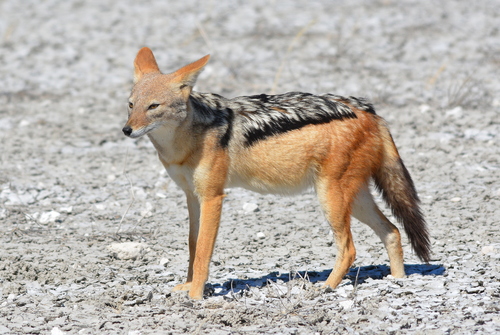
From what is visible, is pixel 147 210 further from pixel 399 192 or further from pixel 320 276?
Result: pixel 399 192

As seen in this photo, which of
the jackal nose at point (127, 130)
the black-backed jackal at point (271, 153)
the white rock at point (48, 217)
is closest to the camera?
the jackal nose at point (127, 130)

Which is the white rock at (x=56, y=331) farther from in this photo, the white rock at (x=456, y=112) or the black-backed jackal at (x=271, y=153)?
the white rock at (x=456, y=112)

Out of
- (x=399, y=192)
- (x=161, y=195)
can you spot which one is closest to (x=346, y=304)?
(x=399, y=192)

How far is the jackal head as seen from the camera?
15.9 ft

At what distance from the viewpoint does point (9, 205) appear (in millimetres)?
7281

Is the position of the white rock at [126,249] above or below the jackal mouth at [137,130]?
below

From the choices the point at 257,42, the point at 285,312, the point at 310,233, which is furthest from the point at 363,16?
the point at 285,312

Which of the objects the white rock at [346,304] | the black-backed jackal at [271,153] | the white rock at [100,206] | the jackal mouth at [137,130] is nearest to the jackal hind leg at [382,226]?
the black-backed jackal at [271,153]

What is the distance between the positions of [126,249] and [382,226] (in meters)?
2.23

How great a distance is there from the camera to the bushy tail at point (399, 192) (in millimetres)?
5488

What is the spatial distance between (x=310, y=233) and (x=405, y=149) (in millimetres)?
2645

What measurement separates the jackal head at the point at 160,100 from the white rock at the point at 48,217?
2363 mm

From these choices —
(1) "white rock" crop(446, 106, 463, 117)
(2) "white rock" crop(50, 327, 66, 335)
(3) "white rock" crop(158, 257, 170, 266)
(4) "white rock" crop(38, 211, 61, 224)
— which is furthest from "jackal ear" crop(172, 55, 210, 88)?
(1) "white rock" crop(446, 106, 463, 117)

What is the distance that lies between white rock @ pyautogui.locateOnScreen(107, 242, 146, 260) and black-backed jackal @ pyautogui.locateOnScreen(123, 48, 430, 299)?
82 centimetres
